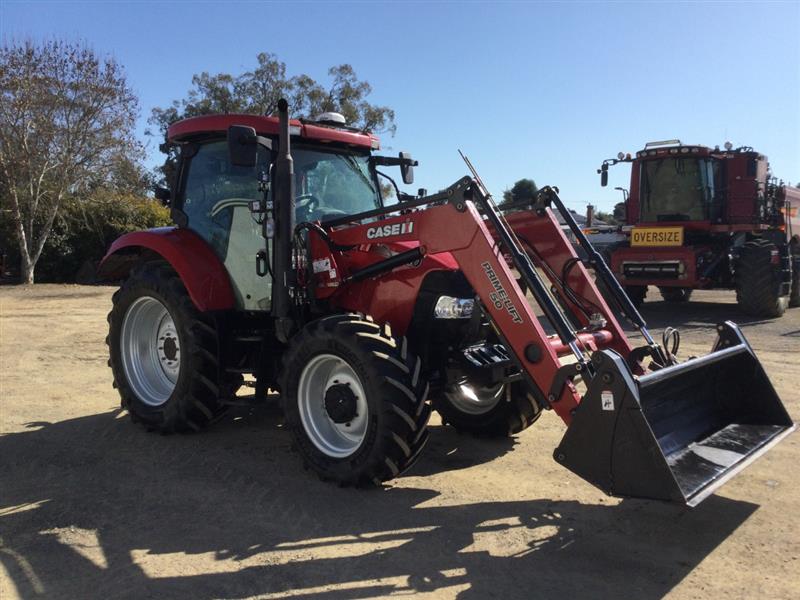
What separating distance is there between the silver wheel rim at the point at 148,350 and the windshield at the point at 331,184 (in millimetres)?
1696

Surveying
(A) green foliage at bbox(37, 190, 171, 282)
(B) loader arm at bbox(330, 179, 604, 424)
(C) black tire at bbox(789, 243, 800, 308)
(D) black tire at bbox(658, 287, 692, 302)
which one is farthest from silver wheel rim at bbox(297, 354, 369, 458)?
(A) green foliage at bbox(37, 190, 171, 282)

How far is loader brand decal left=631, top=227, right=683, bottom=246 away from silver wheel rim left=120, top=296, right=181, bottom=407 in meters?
10.1

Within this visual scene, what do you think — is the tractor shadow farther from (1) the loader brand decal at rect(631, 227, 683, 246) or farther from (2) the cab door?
(1) the loader brand decal at rect(631, 227, 683, 246)

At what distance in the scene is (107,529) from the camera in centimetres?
366

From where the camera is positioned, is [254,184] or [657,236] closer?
[254,184]

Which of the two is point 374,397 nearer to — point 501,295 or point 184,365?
point 501,295

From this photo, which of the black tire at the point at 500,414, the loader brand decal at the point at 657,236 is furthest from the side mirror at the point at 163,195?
the loader brand decal at the point at 657,236

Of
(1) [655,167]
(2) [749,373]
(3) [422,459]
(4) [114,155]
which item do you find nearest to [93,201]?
(4) [114,155]

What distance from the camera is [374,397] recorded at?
3.87 m

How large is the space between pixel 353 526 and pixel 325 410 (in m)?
0.94

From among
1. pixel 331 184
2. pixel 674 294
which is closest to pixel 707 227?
pixel 674 294

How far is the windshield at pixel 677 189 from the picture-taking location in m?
12.9

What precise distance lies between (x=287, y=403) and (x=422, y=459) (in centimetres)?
109

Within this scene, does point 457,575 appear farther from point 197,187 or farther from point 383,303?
point 197,187
